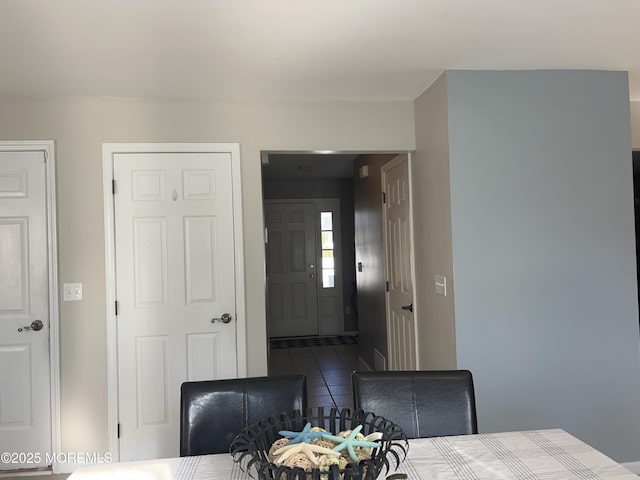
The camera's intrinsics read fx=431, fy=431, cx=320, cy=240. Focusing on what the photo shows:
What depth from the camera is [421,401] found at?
1.52 metres

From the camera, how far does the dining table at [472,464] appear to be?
44.9 inches

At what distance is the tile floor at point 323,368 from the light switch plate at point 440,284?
5.04ft

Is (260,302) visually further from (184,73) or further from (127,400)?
(184,73)

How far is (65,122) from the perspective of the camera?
2.65 meters

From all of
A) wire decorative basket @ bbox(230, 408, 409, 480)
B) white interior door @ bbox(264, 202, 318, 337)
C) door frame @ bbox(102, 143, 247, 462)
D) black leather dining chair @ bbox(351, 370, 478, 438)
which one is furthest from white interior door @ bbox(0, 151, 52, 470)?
white interior door @ bbox(264, 202, 318, 337)

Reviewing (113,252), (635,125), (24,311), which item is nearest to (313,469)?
(113,252)

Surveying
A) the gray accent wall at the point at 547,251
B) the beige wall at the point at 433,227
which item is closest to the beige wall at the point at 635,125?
the gray accent wall at the point at 547,251

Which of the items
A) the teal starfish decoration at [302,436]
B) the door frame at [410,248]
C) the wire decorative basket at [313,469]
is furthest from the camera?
the door frame at [410,248]

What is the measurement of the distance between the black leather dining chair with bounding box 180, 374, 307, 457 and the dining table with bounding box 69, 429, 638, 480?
123 mm

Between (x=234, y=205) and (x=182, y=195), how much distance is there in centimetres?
33

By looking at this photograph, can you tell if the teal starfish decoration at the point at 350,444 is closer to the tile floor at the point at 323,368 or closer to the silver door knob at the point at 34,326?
the silver door knob at the point at 34,326

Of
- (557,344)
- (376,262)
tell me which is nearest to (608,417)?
(557,344)

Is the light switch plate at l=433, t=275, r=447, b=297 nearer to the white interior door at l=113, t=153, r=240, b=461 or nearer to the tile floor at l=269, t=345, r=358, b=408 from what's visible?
the white interior door at l=113, t=153, r=240, b=461

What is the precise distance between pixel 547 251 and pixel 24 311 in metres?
3.11
